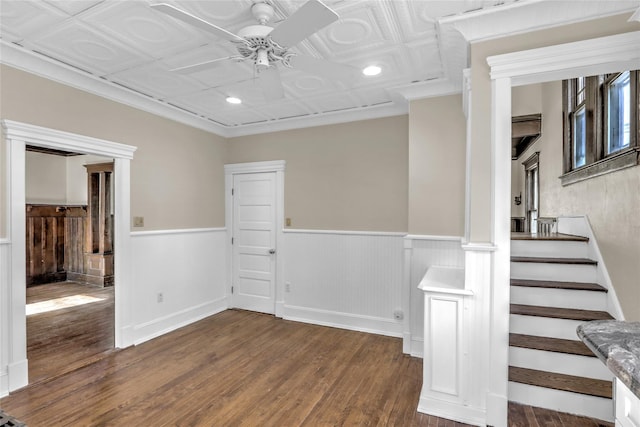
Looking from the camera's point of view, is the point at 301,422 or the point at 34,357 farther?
the point at 34,357

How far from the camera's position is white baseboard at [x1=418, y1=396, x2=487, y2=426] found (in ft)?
7.17

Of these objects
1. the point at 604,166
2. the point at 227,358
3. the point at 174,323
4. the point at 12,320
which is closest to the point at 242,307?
the point at 174,323

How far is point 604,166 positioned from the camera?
2.84 meters

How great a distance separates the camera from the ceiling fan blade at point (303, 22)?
144cm

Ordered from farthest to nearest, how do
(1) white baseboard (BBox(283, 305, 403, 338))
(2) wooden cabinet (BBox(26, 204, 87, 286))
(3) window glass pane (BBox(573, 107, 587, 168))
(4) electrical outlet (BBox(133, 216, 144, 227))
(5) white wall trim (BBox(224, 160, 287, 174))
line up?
(2) wooden cabinet (BBox(26, 204, 87, 286)) < (5) white wall trim (BBox(224, 160, 287, 174)) < (1) white baseboard (BBox(283, 305, 403, 338)) < (3) window glass pane (BBox(573, 107, 587, 168)) < (4) electrical outlet (BBox(133, 216, 144, 227))

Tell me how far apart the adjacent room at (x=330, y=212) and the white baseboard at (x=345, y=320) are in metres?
0.02

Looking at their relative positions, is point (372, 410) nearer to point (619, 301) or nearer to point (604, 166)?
point (619, 301)

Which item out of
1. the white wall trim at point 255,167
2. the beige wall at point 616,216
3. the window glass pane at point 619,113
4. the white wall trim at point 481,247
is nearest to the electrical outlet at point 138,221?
the white wall trim at point 255,167

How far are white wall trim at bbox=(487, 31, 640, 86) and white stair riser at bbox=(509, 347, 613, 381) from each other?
6.46ft

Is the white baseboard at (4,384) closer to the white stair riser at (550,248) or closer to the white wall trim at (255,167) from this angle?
the white wall trim at (255,167)

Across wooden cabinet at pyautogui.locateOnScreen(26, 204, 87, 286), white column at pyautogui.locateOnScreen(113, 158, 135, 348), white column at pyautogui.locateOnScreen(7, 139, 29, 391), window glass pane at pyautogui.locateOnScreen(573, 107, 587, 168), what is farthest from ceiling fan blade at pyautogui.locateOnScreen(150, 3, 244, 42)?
wooden cabinet at pyautogui.locateOnScreen(26, 204, 87, 286)

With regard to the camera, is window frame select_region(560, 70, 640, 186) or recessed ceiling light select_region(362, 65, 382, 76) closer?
window frame select_region(560, 70, 640, 186)

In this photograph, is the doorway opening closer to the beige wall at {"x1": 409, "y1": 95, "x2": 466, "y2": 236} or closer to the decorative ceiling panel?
the decorative ceiling panel

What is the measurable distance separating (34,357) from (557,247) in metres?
5.37
